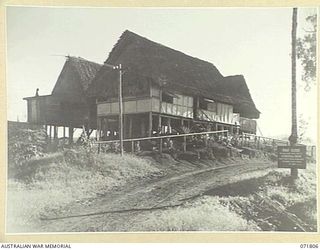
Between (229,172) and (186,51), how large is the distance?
435 millimetres

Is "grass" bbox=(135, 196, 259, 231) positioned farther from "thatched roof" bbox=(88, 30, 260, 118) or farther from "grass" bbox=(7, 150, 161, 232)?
"thatched roof" bbox=(88, 30, 260, 118)

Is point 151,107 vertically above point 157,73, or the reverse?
point 157,73

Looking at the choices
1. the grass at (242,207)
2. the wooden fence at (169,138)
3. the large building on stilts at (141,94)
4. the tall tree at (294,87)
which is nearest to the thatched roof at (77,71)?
the large building on stilts at (141,94)

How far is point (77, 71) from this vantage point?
1714 millimetres

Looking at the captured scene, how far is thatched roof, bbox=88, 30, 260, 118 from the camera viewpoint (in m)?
1.74

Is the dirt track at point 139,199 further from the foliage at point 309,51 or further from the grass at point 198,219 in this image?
the foliage at point 309,51

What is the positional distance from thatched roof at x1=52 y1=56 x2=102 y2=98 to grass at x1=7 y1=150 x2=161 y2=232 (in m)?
0.23

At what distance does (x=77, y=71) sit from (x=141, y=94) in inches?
8.9

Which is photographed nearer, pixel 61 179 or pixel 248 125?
pixel 61 179

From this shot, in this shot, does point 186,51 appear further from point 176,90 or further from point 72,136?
point 72,136

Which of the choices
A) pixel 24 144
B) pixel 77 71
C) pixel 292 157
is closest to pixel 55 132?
pixel 24 144

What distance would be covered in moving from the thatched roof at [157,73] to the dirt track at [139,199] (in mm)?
211

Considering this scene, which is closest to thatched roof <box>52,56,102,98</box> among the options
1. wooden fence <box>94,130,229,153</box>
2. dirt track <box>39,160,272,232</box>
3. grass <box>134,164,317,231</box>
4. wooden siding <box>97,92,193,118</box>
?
wooden siding <box>97,92,193,118</box>

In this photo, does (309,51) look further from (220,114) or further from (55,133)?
(55,133)
